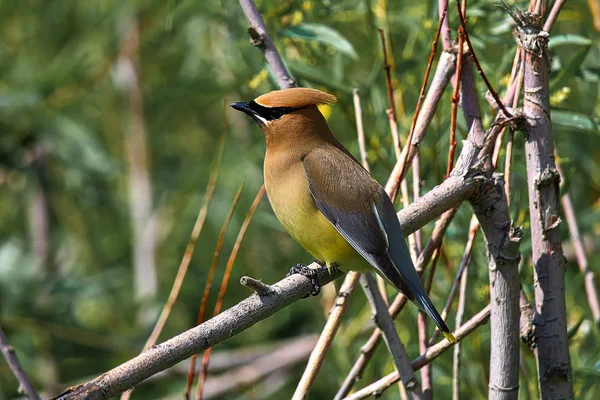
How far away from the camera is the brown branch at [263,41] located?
105 inches

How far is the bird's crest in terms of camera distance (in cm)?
291

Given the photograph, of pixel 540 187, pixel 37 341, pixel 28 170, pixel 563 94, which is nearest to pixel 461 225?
pixel 563 94

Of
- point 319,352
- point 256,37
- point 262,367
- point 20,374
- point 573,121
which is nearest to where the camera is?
point 20,374

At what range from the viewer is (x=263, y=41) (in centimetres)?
268

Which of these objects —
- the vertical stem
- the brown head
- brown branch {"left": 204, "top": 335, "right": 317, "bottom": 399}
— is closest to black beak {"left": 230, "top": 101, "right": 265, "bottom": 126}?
the brown head

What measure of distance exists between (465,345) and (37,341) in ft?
8.07

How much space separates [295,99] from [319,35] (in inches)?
15.9

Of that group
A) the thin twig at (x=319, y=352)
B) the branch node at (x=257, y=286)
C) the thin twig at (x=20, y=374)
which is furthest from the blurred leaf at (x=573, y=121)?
the thin twig at (x=20, y=374)

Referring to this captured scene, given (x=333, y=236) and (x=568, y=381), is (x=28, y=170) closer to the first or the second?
(x=333, y=236)

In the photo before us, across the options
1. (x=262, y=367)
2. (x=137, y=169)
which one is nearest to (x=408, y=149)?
(x=262, y=367)

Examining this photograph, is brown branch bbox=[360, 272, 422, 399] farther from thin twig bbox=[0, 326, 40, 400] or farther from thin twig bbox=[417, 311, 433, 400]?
thin twig bbox=[0, 326, 40, 400]

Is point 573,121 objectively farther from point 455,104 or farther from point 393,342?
point 393,342

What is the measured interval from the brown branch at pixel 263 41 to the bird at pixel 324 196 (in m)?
0.09

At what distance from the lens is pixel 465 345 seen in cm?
332
